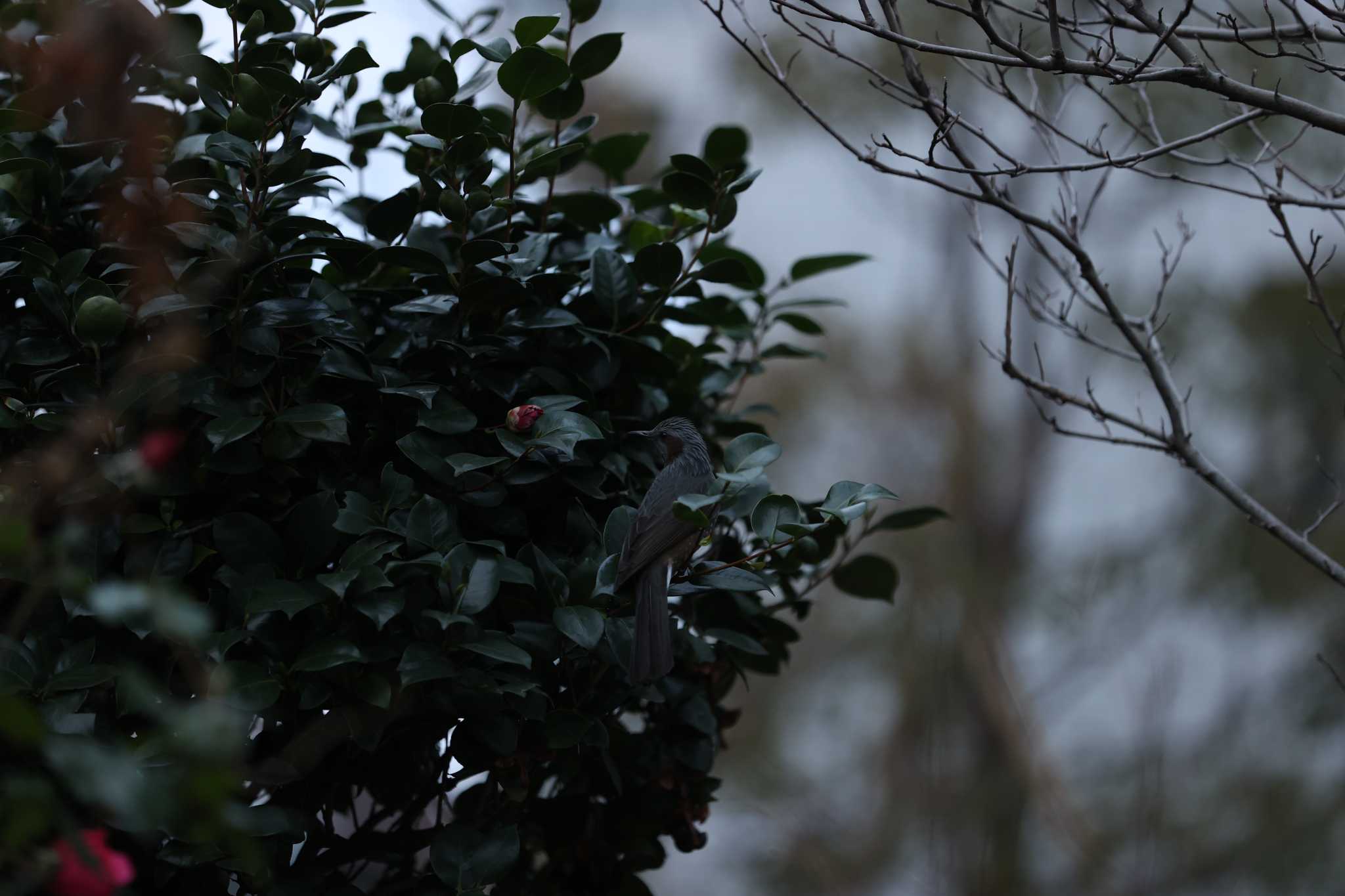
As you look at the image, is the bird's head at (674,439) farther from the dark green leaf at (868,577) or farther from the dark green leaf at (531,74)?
the dark green leaf at (531,74)

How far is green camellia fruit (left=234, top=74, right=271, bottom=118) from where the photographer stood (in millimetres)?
1000

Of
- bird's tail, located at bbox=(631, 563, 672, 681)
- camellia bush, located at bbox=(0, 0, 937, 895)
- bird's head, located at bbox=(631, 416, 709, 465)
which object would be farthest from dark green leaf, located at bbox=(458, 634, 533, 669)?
bird's head, located at bbox=(631, 416, 709, 465)

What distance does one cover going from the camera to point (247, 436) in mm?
1008

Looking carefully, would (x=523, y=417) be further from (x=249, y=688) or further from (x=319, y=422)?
(x=249, y=688)

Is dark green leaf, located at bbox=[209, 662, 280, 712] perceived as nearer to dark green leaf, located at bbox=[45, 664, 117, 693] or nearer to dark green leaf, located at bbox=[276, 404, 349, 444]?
dark green leaf, located at bbox=[45, 664, 117, 693]

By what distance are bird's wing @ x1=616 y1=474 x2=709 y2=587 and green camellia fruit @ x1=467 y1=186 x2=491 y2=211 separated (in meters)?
0.34

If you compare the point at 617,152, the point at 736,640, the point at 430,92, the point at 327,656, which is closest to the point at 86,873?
the point at 327,656

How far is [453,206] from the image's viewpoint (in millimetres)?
1079

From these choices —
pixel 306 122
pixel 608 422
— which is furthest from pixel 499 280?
pixel 306 122

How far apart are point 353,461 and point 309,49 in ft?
1.40

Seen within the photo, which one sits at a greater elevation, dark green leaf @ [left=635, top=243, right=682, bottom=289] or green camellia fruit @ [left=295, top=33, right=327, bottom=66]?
green camellia fruit @ [left=295, top=33, right=327, bottom=66]

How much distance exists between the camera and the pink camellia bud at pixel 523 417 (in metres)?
1.01

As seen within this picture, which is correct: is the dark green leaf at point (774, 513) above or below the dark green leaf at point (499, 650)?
above

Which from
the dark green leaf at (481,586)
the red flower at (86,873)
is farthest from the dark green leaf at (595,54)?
the red flower at (86,873)
